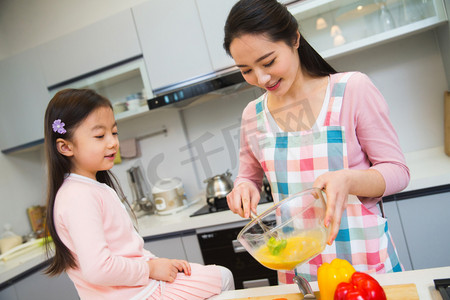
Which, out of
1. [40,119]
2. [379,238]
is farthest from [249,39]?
[40,119]

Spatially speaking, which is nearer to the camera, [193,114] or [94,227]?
[94,227]

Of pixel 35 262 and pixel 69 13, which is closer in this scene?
pixel 35 262

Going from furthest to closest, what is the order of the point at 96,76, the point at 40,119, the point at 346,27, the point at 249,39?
the point at 40,119
the point at 96,76
the point at 346,27
the point at 249,39

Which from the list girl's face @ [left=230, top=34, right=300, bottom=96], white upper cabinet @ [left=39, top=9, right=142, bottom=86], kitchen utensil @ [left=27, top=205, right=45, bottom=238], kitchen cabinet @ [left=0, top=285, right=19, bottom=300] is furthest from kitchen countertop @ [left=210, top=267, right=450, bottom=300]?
kitchen utensil @ [left=27, top=205, right=45, bottom=238]

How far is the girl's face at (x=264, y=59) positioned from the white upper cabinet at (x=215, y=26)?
121 centimetres

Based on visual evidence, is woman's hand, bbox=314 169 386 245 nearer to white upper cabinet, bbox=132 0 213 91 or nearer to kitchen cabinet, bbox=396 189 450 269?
kitchen cabinet, bbox=396 189 450 269

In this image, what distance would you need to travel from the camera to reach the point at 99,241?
943 millimetres

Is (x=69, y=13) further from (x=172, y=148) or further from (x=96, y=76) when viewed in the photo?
(x=172, y=148)

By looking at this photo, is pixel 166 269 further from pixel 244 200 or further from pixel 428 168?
pixel 428 168

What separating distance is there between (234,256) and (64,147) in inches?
47.1

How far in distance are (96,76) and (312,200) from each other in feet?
7.08

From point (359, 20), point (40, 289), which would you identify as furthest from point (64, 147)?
point (359, 20)

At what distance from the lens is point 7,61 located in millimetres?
2672

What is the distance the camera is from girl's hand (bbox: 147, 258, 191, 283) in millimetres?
1025
